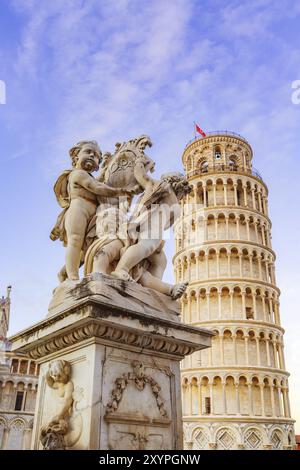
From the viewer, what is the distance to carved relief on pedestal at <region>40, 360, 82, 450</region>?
341 centimetres

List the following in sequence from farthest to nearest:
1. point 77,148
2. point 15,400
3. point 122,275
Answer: point 15,400
point 77,148
point 122,275

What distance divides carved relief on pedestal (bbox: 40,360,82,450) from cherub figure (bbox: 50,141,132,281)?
101cm

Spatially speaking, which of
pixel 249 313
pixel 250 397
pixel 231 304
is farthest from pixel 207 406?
pixel 249 313

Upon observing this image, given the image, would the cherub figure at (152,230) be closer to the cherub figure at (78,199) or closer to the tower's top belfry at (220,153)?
the cherub figure at (78,199)

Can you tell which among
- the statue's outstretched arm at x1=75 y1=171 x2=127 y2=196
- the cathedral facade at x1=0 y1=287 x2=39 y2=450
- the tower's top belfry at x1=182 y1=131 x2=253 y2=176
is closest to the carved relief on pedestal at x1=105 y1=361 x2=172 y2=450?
the statue's outstretched arm at x1=75 y1=171 x2=127 y2=196

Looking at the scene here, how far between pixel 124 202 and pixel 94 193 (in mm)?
359

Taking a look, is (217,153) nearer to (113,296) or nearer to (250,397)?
(250,397)

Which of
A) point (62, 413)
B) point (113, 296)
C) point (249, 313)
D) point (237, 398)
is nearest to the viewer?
point (62, 413)

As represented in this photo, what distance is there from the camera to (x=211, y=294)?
4750 centimetres

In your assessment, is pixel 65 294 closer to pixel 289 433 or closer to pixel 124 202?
pixel 124 202

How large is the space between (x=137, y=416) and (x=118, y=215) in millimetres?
1975

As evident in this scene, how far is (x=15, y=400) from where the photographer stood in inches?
2552

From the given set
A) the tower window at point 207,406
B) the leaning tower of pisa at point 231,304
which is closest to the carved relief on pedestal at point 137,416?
the leaning tower of pisa at point 231,304

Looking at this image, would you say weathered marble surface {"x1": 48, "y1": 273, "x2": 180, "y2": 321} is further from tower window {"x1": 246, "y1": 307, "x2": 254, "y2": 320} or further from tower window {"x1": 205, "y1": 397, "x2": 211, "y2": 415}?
tower window {"x1": 246, "y1": 307, "x2": 254, "y2": 320}
